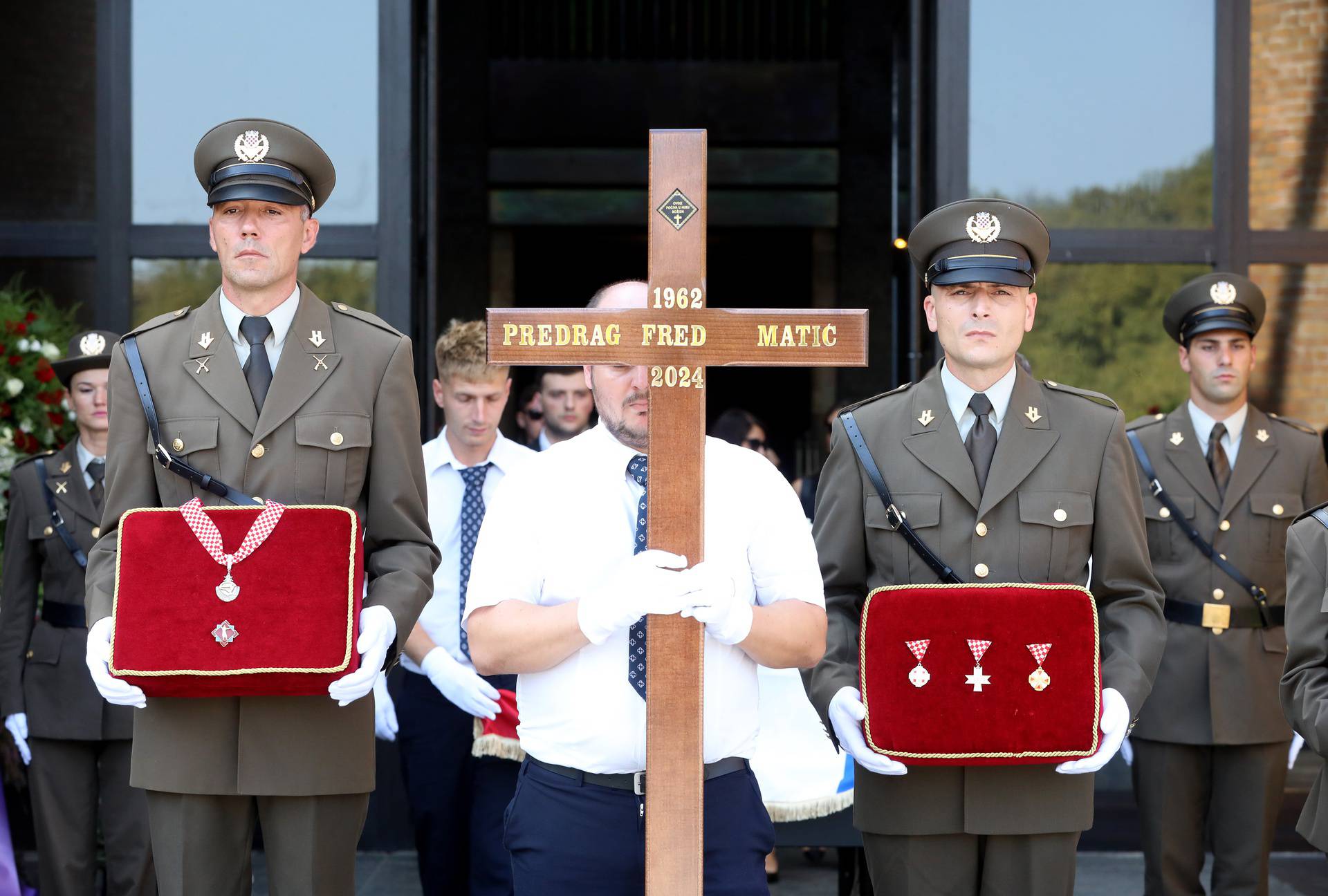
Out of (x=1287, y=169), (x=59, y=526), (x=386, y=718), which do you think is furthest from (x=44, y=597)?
(x=1287, y=169)

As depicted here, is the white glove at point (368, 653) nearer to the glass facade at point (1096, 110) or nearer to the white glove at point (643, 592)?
the white glove at point (643, 592)

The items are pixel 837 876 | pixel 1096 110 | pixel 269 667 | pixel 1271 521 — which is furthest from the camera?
pixel 1096 110

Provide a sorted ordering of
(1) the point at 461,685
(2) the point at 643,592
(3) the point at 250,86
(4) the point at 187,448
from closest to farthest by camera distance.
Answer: (2) the point at 643,592
(4) the point at 187,448
(1) the point at 461,685
(3) the point at 250,86

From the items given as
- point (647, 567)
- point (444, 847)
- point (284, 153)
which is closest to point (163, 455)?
point (284, 153)

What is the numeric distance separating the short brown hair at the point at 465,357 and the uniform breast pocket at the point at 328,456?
1509 mm

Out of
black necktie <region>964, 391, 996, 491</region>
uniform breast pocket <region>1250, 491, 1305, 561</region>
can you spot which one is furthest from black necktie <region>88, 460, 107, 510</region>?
uniform breast pocket <region>1250, 491, 1305, 561</region>

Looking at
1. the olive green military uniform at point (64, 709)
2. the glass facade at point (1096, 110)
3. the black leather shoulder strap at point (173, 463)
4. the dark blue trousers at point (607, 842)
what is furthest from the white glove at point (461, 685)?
the glass facade at point (1096, 110)

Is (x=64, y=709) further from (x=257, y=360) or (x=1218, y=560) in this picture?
(x=1218, y=560)

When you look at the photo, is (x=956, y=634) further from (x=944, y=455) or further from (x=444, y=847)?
(x=444, y=847)

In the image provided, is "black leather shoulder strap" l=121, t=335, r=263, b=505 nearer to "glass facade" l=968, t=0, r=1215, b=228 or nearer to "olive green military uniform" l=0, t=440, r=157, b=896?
"olive green military uniform" l=0, t=440, r=157, b=896

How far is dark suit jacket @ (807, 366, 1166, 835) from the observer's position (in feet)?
9.65

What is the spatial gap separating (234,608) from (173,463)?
0.38 meters

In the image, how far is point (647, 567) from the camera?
2.42 metres

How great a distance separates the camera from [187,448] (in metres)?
2.98
